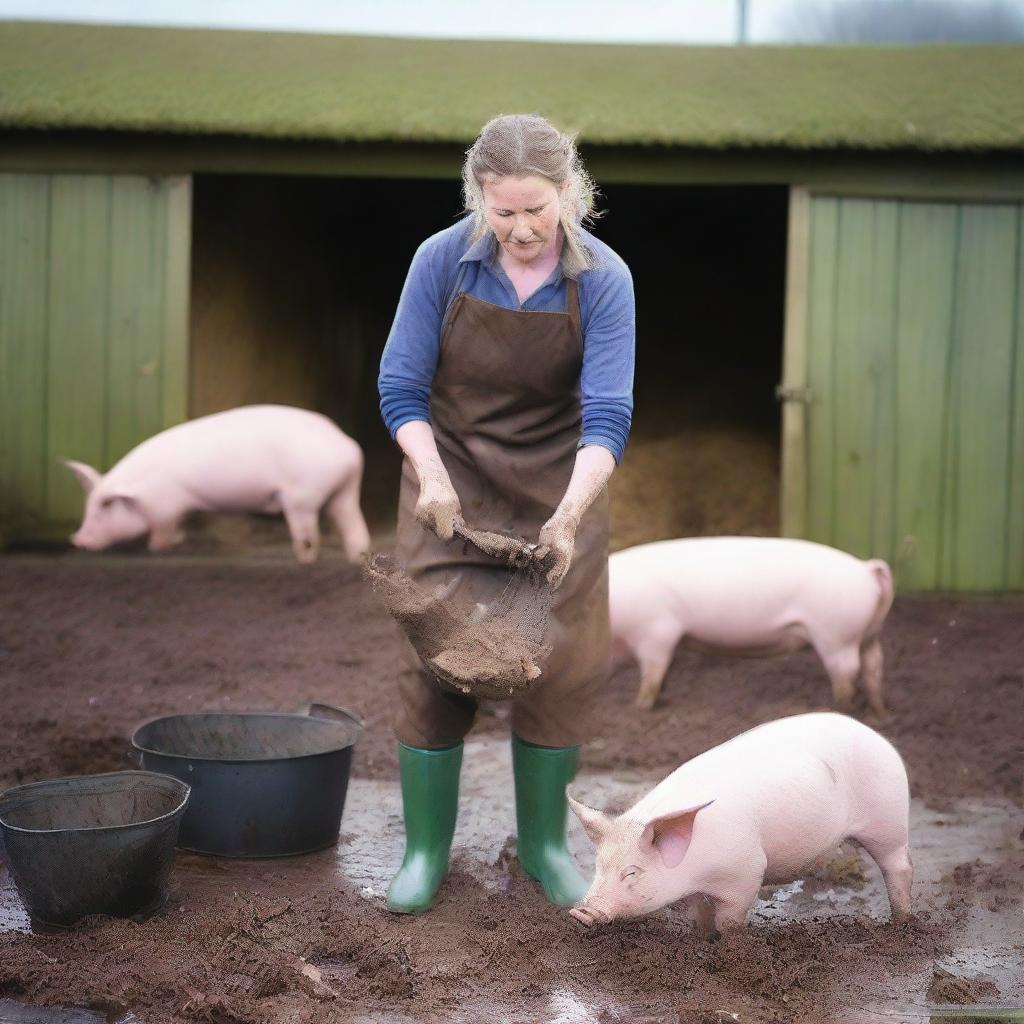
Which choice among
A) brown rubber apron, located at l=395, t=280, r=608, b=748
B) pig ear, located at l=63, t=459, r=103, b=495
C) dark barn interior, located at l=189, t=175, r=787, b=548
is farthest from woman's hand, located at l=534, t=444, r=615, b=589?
dark barn interior, located at l=189, t=175, r=787, b=548

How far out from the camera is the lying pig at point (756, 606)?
5.72 m

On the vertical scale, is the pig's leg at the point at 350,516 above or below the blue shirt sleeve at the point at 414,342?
below

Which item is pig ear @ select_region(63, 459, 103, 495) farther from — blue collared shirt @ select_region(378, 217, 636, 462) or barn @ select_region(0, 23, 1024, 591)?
blue collared shirt @ select_region(378, 217, 636, 462)

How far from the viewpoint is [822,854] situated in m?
3.59

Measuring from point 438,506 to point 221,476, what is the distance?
4.47 m

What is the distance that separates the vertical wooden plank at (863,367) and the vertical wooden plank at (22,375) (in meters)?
4.30

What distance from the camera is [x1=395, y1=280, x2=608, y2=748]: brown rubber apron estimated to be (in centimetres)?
368

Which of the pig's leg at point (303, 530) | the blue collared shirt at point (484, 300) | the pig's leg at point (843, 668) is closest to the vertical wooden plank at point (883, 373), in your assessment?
the pig's leg at point (843, 668)

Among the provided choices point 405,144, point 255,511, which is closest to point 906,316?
point 405,144

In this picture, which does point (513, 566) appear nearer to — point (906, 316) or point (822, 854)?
point (822, 854)

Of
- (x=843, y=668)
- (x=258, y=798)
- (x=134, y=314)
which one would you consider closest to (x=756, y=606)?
(x=843, y=668)

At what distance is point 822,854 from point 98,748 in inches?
100

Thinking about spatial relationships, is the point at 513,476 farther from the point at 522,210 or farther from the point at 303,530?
the point at 303,530

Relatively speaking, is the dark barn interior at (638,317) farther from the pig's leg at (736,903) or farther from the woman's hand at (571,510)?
the pig's leg at (736,903)
